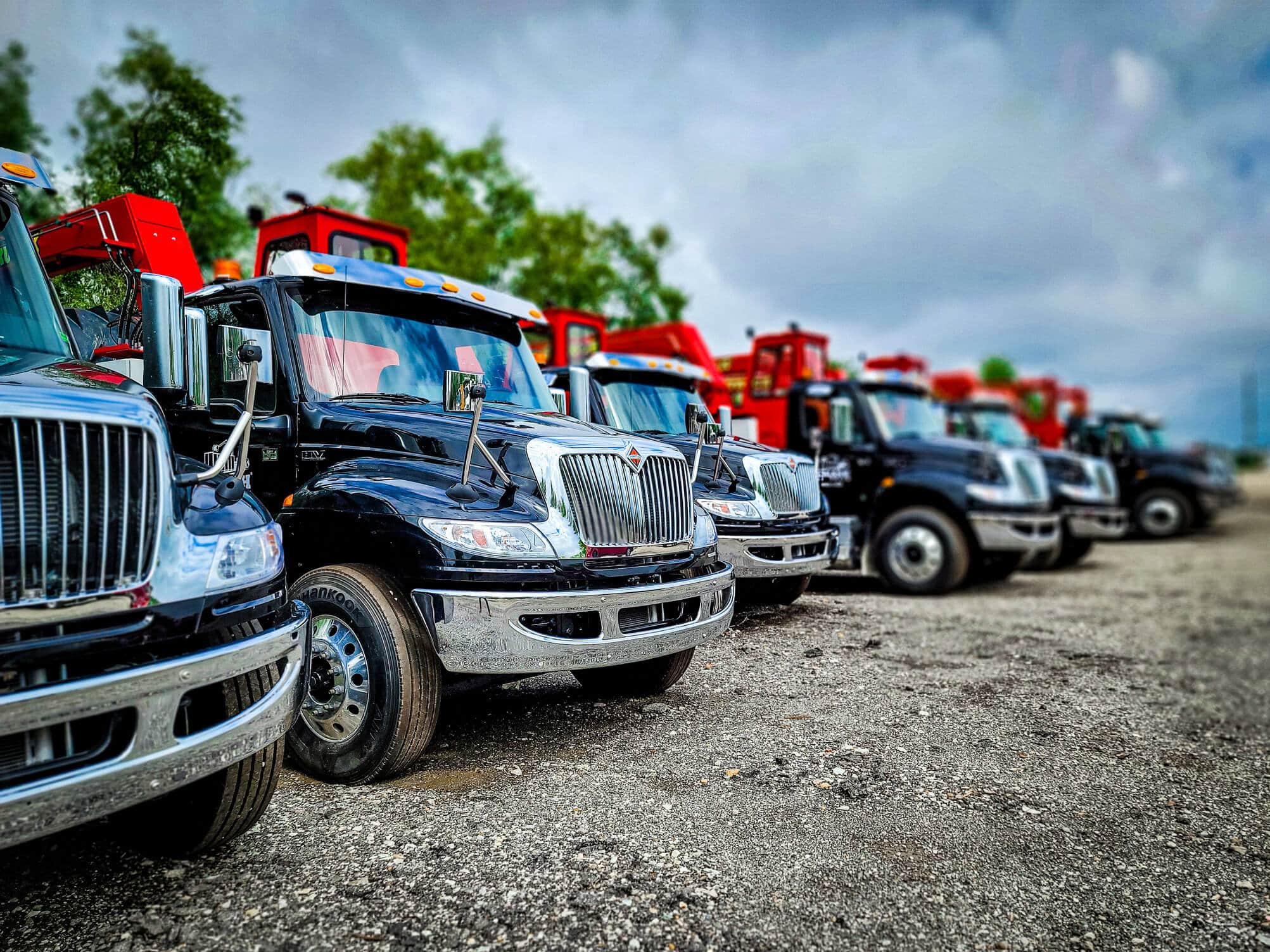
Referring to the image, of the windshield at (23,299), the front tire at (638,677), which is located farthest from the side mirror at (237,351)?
the front tire at (638,677)

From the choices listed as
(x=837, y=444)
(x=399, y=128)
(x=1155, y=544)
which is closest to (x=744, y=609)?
(x=837, y=444)

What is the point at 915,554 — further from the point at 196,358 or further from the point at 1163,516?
the point at 1163,516

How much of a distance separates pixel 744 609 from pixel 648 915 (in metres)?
5.17

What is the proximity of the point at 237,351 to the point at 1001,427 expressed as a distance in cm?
1583

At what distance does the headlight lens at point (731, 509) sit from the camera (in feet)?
22.6

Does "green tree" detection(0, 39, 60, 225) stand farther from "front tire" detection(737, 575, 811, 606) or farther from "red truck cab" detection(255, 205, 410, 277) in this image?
"front tire" detection(737, 575, 811, 606)

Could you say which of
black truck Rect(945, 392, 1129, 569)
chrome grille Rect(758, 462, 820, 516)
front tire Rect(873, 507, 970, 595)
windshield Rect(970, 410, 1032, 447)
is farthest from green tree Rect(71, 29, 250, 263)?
windshield Rect(970, 410, 1032, 447)

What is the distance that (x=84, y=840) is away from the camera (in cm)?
335

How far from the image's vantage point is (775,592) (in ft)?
26.3

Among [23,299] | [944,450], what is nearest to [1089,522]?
[944,450]

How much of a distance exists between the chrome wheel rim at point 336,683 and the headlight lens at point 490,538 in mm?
608

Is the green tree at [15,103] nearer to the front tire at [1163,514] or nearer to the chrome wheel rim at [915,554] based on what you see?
the chrome wheel rim at [915,554]

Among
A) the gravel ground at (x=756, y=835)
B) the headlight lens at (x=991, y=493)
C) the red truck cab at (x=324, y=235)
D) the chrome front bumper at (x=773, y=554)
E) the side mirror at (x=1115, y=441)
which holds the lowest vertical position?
the gravel ground at (x=756, y=835)

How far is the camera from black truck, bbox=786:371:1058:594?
9883mm
